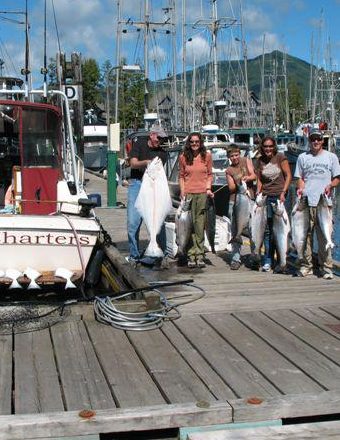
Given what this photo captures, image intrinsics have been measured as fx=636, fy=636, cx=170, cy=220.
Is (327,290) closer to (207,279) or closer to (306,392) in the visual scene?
(207,279)

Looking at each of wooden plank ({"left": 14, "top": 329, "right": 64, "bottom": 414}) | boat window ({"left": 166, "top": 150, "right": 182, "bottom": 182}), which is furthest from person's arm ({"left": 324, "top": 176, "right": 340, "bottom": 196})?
boat window ({"left": 166, "top": 150, "right": 182, "bottom": 182})

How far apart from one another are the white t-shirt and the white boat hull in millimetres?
2331

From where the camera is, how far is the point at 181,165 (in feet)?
24.6

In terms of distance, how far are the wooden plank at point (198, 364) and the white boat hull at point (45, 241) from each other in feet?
6.09

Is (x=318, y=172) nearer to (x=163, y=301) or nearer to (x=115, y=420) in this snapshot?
(x=163, y=301)

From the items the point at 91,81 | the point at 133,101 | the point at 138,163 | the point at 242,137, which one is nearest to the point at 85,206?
the point at 138,163

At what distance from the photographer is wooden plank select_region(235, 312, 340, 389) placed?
407 centimetres

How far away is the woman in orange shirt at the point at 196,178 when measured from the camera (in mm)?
7375

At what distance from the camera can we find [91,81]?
57156mm

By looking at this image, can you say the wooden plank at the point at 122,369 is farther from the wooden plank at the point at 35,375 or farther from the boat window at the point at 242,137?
the boat window at the point at 242,137

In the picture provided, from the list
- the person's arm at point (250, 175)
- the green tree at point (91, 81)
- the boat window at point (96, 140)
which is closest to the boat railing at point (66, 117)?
the person's arm at point (250, 175)

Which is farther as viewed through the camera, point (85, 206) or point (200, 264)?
point (200, 264)

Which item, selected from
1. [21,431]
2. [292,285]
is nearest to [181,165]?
[292,285]

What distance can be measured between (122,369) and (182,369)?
1.29ft
